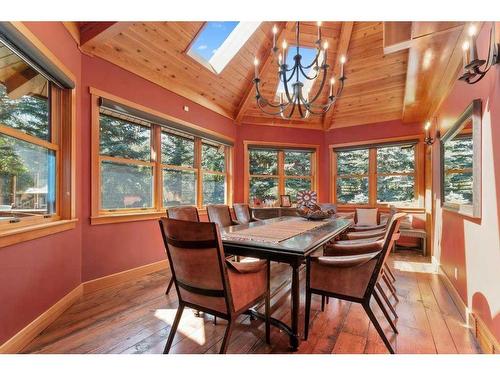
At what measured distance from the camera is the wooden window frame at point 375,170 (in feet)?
15.3

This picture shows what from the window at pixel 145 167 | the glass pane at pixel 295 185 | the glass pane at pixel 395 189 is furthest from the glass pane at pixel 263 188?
the glass pane at pixel 395 189

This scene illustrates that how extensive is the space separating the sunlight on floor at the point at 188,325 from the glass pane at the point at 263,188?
331 centimetres

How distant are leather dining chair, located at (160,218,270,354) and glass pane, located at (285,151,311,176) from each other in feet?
13.4

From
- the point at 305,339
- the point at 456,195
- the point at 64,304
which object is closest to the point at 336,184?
the point at 456,195

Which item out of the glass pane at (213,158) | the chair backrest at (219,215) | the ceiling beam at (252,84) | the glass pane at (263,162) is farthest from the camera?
the glass pane at (263,162)

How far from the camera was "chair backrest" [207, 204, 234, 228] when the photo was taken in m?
3.19

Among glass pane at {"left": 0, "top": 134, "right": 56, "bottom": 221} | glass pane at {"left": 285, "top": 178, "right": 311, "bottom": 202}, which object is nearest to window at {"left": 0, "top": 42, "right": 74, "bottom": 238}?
glass pane at {"left": 0, "top": 134, "right": 56, "bottom": 221}

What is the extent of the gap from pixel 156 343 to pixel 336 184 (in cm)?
476

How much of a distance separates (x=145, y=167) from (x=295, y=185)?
10.9 feet

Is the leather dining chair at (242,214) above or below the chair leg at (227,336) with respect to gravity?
above

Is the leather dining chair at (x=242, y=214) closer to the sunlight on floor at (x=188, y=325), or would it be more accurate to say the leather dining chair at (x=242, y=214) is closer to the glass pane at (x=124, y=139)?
the glass pane at (x=124, y=139)

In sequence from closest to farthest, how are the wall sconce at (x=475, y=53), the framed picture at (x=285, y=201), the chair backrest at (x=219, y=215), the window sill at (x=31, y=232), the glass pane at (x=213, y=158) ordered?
1. the wall sconce at (x=475, y=53)
2. the window sill at (x=31, y=232)
3. the chair backrest at (x=219, y=215)
4. the glass pane at (x=213, y=158)
5. the framed picture at (x=285, y=201)

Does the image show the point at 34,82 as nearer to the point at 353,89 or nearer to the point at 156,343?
the point at 156,343

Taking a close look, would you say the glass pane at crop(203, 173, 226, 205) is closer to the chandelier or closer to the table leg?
the chandelier
